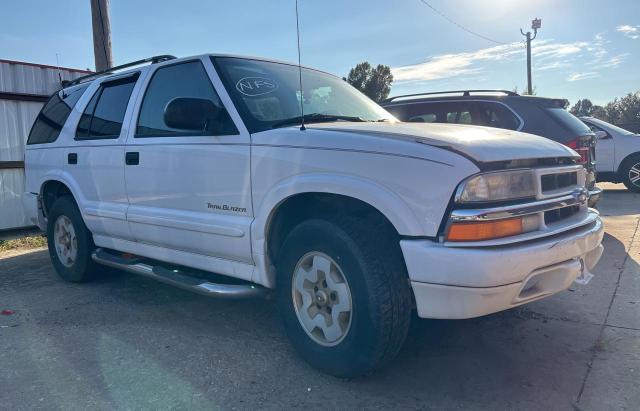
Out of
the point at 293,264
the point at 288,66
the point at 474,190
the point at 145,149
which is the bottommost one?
the point at 293,264

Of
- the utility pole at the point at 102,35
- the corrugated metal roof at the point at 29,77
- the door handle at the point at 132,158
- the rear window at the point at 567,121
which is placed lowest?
the door handle at the point at 132,158

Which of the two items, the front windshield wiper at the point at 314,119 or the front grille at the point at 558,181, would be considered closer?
the front grille at the point at 558,181

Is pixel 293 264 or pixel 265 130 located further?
pixel 265 130

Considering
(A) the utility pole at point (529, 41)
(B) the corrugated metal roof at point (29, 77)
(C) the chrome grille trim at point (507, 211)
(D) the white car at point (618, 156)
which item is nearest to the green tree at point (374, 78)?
(A) the utility pole at point (529, 41)

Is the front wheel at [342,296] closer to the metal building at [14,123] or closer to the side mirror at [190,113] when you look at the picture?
the side mirror at [190,113]

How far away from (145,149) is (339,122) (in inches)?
59.9

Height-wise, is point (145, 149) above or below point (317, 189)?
above

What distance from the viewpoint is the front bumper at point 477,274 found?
2.49 meters

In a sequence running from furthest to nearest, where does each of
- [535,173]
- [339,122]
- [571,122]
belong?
[571,122] < [339,122] < [535,173]

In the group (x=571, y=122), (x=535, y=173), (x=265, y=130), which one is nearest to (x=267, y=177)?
(x=265, y=130)

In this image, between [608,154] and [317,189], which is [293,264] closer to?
[317,189]

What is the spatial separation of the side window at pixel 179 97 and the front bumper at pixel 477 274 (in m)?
1.56

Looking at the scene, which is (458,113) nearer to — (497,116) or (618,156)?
(497,116)

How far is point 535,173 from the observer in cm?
282
